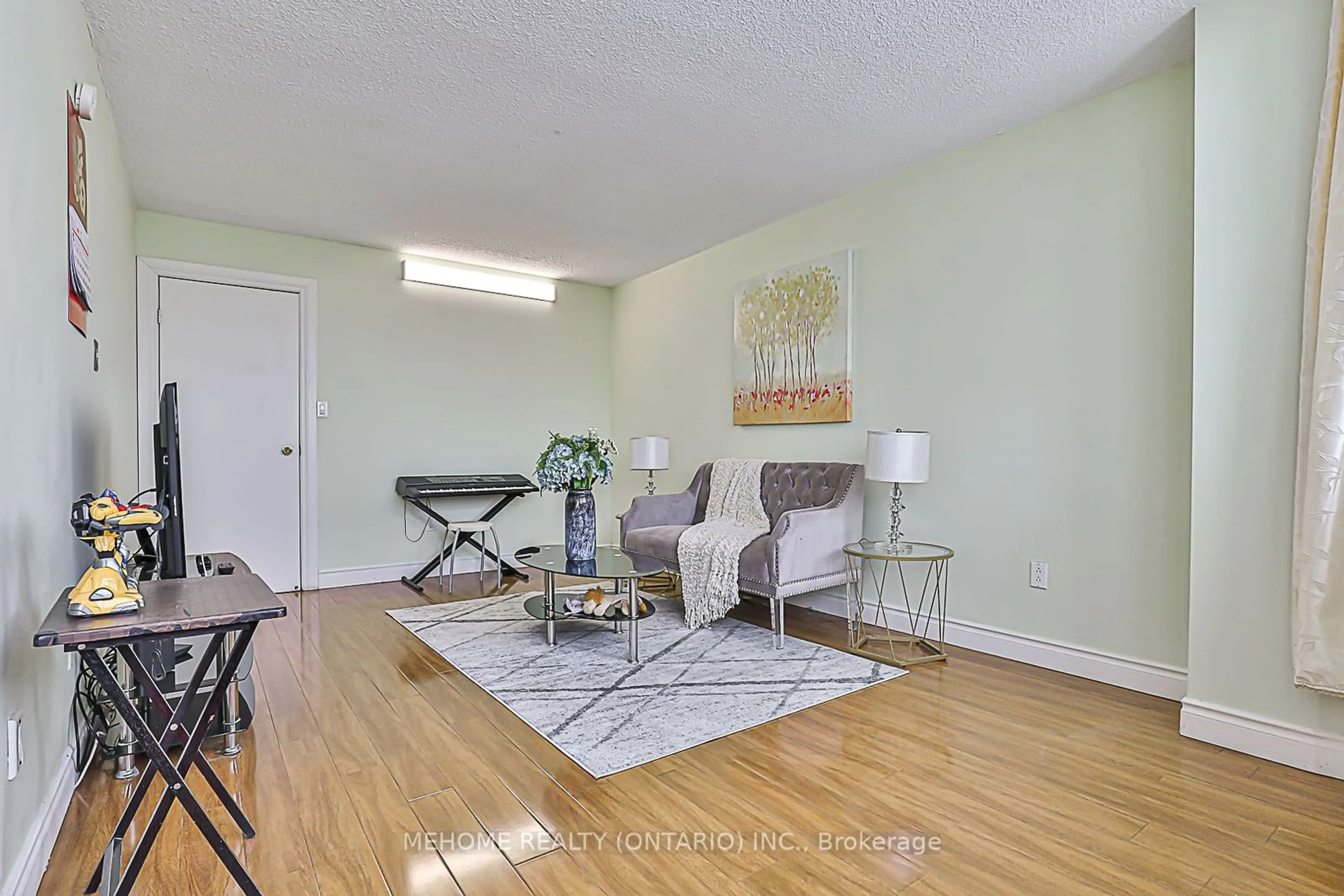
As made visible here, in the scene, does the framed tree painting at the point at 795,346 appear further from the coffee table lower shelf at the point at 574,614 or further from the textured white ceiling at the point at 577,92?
the coffee table lower shelf at the point at 574,614

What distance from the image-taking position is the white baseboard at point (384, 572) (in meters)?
5.09

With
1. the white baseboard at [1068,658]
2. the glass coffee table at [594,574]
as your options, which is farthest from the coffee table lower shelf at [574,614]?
the white baseboard at [1068,658]

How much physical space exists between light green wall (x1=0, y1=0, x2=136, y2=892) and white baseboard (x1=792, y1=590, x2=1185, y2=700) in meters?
3.47

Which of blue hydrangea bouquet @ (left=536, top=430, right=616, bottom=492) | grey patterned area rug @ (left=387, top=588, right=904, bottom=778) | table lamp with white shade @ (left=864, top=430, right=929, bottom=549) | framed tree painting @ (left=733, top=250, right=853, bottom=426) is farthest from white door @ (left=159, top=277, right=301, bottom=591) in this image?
table lamp with white shade @ (left=864, top=430, right=929, bottom=549)

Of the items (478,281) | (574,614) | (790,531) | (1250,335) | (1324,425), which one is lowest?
(574,614)

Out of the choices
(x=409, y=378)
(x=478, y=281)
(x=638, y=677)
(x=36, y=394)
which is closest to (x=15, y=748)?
(x=36, y=394)

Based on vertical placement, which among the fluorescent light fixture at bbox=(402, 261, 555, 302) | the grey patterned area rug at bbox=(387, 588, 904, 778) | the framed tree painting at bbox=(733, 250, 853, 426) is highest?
the fluorescent light fixture at bbox=(402, 261, 555, 302)

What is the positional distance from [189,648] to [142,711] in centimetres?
22

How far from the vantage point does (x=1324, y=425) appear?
2.11 metres

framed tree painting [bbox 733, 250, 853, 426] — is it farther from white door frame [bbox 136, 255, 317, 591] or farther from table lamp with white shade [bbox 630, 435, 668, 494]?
white door frame [bbox 136, 255, 317, 591]

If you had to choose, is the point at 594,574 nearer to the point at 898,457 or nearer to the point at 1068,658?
the point at 898,457

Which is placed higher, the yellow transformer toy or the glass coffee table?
the yellow transformer toy

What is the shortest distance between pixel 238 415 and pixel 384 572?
4.81 ft

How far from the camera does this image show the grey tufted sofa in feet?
11.7
